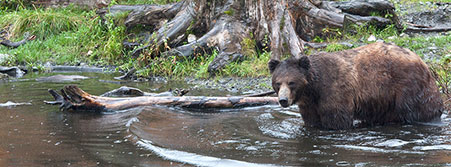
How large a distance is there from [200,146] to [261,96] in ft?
9.22

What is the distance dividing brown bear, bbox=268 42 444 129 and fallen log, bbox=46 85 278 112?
4.75ft

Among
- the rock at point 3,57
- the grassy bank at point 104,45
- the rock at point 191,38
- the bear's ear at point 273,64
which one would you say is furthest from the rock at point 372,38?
the rock at point 3,57

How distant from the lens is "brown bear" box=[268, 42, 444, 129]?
6379 millimetres

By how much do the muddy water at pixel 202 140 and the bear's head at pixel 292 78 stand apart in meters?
0.50

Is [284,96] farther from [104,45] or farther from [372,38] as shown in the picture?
[104,45]

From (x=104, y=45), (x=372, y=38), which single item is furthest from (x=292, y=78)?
(x=104, y=45)

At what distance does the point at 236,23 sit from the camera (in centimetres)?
1167

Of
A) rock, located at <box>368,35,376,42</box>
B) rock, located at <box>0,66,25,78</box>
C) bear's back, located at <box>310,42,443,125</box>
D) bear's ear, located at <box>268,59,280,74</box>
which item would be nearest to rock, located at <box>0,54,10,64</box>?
rock, located at <box>0,66,25,78</box>

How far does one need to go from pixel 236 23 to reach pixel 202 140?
6.00 metres

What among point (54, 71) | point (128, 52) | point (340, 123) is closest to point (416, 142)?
point (340, 123)

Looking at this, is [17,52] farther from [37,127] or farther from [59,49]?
[37,127]

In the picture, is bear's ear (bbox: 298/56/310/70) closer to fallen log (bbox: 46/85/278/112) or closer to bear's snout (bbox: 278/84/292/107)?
bear's snout (bbox: 278/84/292/107)

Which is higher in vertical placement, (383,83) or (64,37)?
(383,83)

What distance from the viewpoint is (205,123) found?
6996 millimetres
